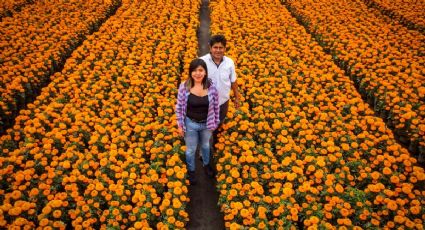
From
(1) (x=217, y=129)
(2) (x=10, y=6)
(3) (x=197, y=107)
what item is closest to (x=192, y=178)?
(1) (x=217, y=129)

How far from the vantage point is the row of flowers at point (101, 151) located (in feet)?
13.1

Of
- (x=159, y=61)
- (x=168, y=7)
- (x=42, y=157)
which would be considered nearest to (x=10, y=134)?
(x=42, y=157)

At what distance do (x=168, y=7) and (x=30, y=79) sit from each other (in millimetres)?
6796

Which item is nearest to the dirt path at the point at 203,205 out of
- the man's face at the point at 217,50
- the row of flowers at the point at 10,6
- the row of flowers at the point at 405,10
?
the man's face at the point at 217,50

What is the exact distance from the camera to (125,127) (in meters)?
5.35

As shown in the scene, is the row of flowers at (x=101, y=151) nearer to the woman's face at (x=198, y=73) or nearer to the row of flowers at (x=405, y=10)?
the woman's face at (x=198, y=73)

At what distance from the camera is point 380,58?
26.7 feet

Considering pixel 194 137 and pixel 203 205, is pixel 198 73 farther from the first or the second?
pixel 203 205

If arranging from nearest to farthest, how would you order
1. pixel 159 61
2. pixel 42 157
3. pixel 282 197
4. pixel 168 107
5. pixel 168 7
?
pixel 282 197
pixel 42 157
pixel 168 107
pixel 159 61
pixel 168 7

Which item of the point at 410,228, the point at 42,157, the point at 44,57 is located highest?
the point at 44,57

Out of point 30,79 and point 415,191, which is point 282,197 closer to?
point 415,191

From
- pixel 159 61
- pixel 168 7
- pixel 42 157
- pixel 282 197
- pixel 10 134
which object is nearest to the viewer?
pixel 282 197

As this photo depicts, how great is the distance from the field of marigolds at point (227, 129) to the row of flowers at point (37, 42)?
2.2 inches

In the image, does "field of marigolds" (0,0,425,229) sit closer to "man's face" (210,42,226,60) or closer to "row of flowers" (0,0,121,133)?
"row of flowers" (0,0,121,133)
